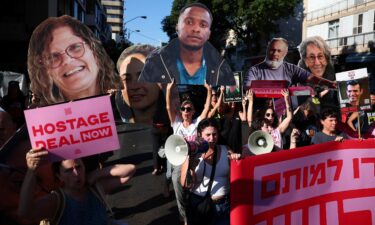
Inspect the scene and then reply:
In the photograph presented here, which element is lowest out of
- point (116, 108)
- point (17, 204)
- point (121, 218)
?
point (121, 218)

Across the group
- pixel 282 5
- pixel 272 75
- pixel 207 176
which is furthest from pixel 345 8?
pixel 207 176

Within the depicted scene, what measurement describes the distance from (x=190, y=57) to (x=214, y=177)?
104cm

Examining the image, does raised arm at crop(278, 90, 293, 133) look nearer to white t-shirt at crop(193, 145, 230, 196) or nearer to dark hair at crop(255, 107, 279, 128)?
dark hair at crop(255, 107, 279, 128)

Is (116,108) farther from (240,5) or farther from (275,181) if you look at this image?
(240,5)

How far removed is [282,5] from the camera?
2691cm

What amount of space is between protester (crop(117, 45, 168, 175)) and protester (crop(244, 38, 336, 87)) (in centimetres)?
146

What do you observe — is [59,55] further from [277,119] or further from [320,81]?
[320,81]

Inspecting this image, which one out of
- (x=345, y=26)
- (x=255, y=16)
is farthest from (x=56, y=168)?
(x=345, y=26)

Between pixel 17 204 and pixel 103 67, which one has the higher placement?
pixel 103 67

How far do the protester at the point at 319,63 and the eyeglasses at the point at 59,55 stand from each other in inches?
114

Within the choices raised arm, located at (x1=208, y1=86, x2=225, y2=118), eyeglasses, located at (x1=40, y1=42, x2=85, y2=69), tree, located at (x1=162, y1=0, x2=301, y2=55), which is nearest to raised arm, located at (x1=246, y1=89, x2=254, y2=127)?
raised arm, located at (x1=208, y1=86, x2=225, y2=118)

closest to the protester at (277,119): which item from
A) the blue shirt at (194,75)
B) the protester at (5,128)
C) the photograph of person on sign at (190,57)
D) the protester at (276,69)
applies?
the protester at (276,69)

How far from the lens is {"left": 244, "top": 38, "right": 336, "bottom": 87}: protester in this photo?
15.3 ft

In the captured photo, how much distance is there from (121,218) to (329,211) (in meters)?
2.42
